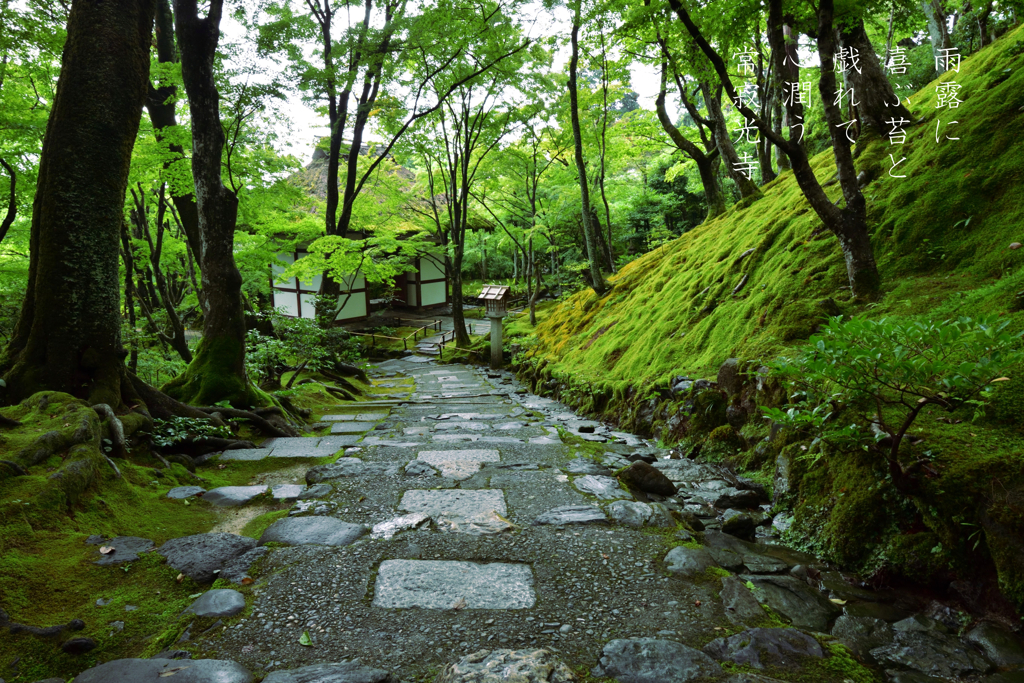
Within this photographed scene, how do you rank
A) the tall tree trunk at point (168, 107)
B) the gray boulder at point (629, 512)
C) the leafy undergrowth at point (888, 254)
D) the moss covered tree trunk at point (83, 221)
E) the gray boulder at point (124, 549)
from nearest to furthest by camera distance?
the gray boulder at point (124, 549) < the gray boulder at point (629, 512) < the moss covered tree trunk at point (83, 221) < the leafy undergrowth at point (888, 254) < the tall tree trunk at point (168, 107)

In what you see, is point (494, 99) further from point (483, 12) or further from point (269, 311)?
point (269, 311)

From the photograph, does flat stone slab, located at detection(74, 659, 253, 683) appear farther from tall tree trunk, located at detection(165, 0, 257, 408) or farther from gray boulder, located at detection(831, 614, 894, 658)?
tall tree trunk, located at detection(165, 0, 257, 408)

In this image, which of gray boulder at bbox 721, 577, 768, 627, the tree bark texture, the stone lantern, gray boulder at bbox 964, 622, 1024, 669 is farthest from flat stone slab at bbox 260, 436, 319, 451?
the stone lantern

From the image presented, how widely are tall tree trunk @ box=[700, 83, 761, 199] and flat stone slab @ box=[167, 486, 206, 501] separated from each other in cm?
1149

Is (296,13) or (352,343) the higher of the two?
(296,13)

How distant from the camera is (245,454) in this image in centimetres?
470

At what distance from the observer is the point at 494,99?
634 inches

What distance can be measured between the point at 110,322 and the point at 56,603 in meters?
2.94

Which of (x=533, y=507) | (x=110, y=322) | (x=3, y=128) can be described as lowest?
(x=533, y=507)

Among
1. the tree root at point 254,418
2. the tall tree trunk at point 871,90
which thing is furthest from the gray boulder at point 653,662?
the tall tree trunk at point 871,90

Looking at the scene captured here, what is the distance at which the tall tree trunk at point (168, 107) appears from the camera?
8.15 m

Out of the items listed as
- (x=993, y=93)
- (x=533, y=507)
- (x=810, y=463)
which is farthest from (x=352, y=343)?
(x=993, y=93)

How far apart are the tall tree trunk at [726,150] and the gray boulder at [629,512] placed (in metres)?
9.81

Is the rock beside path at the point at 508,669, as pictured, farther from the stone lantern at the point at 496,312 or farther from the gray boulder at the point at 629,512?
the stone lantern at the point at 496,312
